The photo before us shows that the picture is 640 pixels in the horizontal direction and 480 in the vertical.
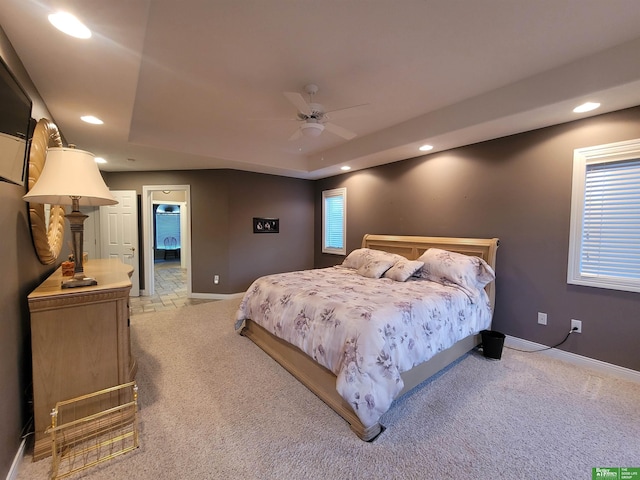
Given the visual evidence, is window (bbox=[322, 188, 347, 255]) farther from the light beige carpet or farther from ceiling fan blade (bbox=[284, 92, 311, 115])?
the light beige carpet

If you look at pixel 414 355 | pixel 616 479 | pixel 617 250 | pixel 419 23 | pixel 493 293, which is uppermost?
pixel 419 23

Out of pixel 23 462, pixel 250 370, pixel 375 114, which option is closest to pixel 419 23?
pixel 375 114

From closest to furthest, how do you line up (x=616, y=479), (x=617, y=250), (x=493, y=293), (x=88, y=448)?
(x=616, y=479), (x=88, y=448), (x=617, y=250), (x=493, y=293)

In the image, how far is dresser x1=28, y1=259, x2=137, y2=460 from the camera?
1610 mm

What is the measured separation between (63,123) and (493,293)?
5.19 meters

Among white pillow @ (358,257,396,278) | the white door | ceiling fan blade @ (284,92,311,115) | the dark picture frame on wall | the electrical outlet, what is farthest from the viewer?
the dark picture frame on wall

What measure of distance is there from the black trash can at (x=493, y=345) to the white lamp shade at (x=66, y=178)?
370cm

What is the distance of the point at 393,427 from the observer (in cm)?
185

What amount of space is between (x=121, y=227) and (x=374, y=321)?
5.28 meters

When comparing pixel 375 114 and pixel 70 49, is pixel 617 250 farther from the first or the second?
pixel 70 49

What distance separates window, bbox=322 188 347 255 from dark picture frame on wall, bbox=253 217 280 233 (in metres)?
1.02

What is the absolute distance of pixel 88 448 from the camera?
1642 millimetres

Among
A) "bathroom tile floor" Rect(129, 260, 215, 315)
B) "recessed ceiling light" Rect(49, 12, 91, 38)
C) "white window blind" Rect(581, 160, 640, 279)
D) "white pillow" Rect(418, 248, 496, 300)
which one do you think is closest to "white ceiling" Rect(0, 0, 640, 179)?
"recessed ceiling light" Rect(49, 12, 91, 38)

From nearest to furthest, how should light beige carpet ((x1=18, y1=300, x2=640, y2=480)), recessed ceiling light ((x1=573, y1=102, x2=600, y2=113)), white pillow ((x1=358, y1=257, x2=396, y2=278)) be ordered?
light beige carpet ((x1=18, y1=300, x2=640, y2=480)), recessed ceiling light ((x1=573, y1=102, x2=600, y2=113)), white pillow ((x1=358, y1=257, x2=396, y2=278))
